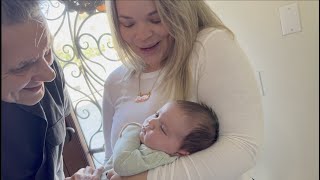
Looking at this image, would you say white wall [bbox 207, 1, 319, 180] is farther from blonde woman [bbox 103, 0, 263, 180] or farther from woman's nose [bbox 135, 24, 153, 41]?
woman's nose [bbox 135, 24, 153, 41]

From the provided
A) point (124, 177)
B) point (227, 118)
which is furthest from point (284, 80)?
Answer: point (124, 177)

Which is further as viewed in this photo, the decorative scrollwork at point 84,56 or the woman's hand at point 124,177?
the decorative scrollwork at point 84,56

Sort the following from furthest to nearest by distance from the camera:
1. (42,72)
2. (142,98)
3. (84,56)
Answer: (84,56) → (142,98) → (42,72)

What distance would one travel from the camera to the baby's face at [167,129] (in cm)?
74

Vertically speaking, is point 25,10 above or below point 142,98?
above

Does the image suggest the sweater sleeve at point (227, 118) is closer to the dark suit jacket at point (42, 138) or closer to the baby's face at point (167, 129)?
the baby's face at point (167, 129)

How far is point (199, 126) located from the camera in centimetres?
74

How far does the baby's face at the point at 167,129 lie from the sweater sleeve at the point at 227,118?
63mm

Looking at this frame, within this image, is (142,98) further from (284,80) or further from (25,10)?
(284,80)

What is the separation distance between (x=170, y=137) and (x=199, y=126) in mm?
78

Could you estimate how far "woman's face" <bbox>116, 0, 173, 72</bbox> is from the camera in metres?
0.75

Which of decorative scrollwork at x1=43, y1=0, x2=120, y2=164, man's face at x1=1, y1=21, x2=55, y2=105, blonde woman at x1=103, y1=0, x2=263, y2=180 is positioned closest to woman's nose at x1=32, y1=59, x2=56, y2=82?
man's face at x1=1, y1=21, x2=55, y2=105

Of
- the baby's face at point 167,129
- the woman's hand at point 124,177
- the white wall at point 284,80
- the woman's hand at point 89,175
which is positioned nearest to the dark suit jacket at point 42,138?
the woman's hand at point 89,175

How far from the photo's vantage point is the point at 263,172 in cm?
129
